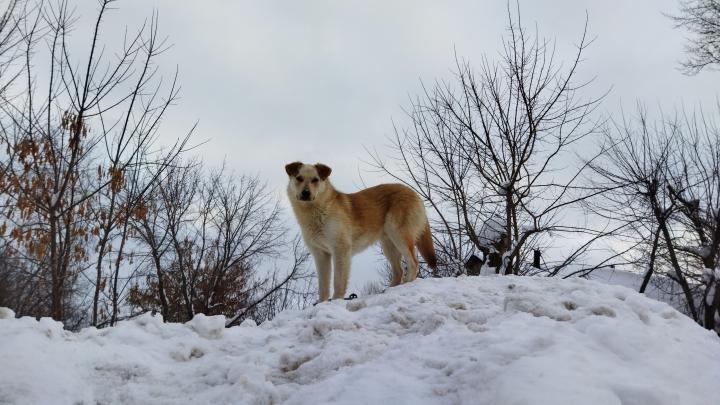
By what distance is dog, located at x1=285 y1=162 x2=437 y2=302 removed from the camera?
7.03 meters

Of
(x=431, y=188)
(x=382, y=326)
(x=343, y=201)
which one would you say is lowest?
(x=382, y=326)

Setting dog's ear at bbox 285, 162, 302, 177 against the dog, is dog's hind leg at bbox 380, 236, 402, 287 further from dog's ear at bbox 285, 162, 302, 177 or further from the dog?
dog's ear at bbox 285, 162, 302, 177

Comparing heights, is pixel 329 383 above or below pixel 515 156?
below

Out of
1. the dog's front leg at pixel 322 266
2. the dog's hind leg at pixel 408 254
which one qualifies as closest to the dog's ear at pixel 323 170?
the dog's front leg at pixel 322 266

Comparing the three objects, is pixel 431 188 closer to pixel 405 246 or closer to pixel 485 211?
pixel 485 211

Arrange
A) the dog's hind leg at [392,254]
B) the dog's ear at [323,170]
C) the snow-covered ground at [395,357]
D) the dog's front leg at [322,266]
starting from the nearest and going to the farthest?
the snow-covered ground at [395,357] → the dog's front leg at [322,266] → the dog's ear at [323,170] → the dog's hind leg at [392,254]

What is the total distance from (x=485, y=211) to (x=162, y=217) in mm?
11573

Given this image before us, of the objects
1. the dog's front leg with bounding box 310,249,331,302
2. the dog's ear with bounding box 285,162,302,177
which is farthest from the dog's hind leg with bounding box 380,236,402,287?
the dog's ear with bounding box 285,162,302,177

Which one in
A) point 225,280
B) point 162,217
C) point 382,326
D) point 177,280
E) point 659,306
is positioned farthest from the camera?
point 225,280

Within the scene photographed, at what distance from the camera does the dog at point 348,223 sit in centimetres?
703

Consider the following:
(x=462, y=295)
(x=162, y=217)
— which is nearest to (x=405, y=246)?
(x=462, y=295)

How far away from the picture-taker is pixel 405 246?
752cm

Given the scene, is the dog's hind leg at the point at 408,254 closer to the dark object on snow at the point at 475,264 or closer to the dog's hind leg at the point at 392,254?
the dog's hind leg at the point at 392,254

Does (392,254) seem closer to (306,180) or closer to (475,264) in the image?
(306,180)
